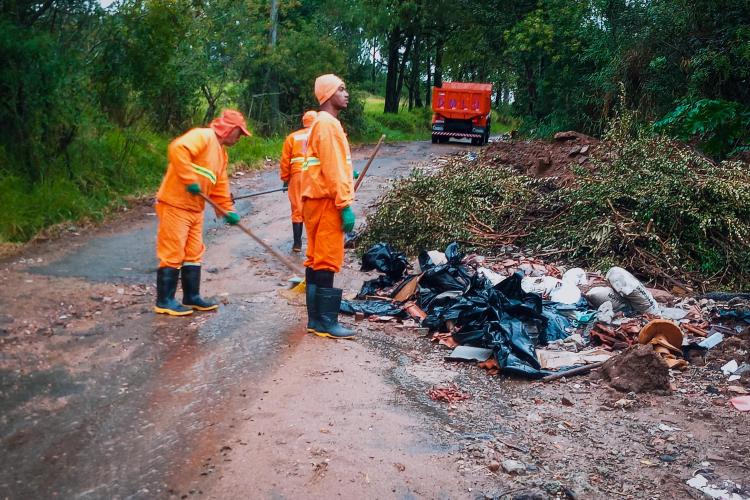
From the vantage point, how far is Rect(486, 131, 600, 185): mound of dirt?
11234 mm

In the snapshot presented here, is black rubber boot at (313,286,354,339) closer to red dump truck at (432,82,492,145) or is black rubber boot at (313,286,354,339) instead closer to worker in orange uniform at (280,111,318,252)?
worker in orange uniform at (280,111,318,252)

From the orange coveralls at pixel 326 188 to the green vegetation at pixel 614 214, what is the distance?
11.0ft

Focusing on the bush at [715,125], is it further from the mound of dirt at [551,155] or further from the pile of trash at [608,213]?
the pile of trash at [608,213]

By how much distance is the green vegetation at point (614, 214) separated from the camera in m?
8.21

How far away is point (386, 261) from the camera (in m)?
8.30

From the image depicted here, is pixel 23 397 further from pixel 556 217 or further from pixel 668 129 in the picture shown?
pixel 668 129

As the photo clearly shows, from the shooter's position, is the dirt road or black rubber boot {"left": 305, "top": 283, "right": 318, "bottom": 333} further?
black rubber boot {"left": 305, "top": 283, "right": 318, "bottom": 333}

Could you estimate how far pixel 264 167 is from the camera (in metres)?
17.2

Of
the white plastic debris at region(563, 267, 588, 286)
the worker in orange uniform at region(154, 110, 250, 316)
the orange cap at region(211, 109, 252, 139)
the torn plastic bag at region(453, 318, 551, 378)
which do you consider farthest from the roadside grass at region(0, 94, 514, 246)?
the white plastic debris at region(563, 267, 588, 286)

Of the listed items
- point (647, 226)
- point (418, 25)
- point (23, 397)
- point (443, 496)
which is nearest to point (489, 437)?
point (443, 496)

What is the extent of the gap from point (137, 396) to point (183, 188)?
6.64ft

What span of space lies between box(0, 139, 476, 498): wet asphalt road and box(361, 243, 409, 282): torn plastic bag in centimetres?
106

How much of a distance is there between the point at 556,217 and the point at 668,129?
15.4 feet

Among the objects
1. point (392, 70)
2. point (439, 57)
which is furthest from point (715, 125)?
point (439, 57)
